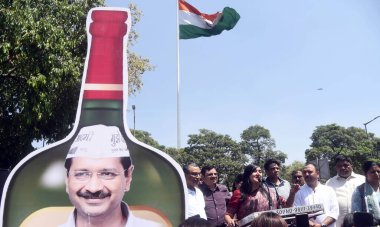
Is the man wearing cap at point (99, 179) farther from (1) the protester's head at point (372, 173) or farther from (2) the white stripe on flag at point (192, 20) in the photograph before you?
(2) the white stripe on flag at point (192, 20)

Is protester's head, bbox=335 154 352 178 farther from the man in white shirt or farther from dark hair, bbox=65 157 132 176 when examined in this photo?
dark hair, bbox=65 157 132 176

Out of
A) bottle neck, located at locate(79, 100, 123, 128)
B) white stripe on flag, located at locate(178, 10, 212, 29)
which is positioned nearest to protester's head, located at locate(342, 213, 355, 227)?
bottle neck, located at locate(79, 100, 123, 128)

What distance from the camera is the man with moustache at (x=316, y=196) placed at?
479cm

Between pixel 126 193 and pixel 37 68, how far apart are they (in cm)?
570

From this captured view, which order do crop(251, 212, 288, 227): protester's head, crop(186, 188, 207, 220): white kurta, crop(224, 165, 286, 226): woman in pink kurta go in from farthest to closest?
crop(186, 188, 207, 220): white kurta → crop(224, 165, 286, 226): woman in pink kurta → crop(251, 212, 288, 227): protester's head

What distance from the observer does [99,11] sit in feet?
12.2

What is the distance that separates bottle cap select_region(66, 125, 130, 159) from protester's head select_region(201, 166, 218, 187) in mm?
1871

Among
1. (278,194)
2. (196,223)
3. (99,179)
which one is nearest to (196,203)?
(278,194)

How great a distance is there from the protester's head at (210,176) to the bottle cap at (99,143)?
6.14 feet

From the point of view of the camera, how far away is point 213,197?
5.15 m

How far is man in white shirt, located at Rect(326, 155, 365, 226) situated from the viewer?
5289 millimetres

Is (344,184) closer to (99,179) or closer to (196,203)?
(196,203)

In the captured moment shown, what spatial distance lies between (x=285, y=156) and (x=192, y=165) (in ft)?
153

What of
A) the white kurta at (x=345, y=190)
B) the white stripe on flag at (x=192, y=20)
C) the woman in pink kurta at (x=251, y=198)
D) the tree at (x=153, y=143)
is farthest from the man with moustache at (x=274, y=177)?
the tree at (x=153, y=143)
